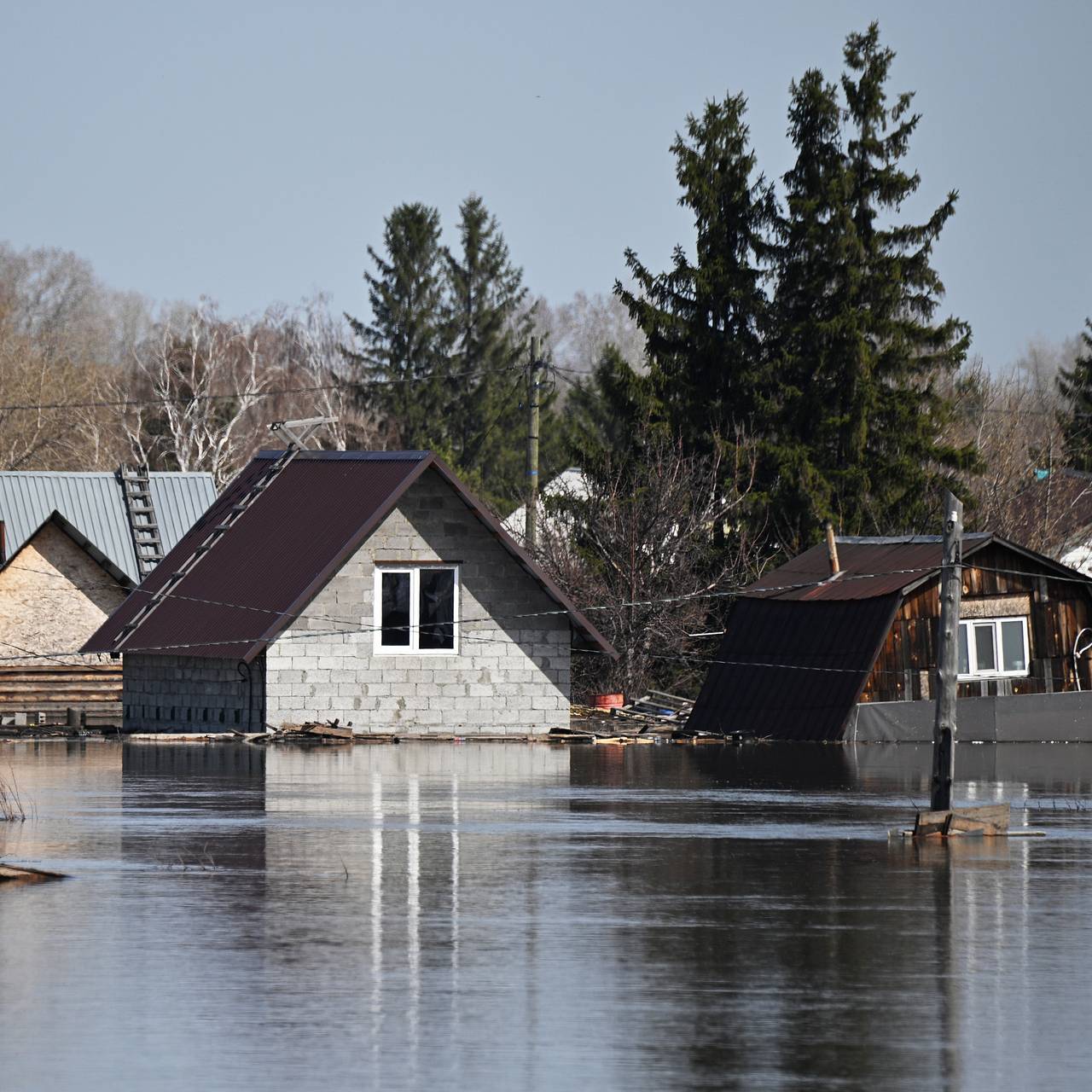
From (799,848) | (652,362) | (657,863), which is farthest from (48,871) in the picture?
(652,362)

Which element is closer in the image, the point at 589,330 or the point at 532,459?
the point at 532,459

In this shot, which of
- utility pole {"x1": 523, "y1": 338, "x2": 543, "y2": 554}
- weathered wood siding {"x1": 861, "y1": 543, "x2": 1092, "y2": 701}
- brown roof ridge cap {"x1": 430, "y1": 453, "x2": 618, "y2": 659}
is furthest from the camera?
utility pole {"x1": 523, "y1": 338, "x2": 543, "y2": 554}

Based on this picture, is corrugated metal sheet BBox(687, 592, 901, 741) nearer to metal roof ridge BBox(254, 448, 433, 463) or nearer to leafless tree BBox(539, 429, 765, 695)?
leafless tree BBox(539, 429, 765, 695)

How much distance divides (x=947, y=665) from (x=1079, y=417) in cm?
5854

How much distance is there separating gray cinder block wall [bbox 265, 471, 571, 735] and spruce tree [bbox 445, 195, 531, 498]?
49154 millimetres

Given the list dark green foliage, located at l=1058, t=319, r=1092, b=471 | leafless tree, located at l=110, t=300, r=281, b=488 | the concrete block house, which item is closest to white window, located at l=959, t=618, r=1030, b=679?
the concrete block house

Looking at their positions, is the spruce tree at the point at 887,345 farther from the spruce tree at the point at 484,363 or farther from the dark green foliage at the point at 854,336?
the spruce tree at the point at 484,363

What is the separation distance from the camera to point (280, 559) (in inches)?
1512

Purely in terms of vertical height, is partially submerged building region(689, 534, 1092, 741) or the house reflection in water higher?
partially submerged building region(689, 534, 1092, 741)

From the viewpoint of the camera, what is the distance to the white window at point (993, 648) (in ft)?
130

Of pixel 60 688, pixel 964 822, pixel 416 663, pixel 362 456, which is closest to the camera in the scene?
pixel 964 822

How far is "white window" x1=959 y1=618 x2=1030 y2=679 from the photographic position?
1558 inches

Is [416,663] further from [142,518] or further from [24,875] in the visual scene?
[24,875]

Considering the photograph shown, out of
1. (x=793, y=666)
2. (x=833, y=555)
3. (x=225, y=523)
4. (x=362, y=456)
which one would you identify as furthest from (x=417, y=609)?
(x=833, y=555)
